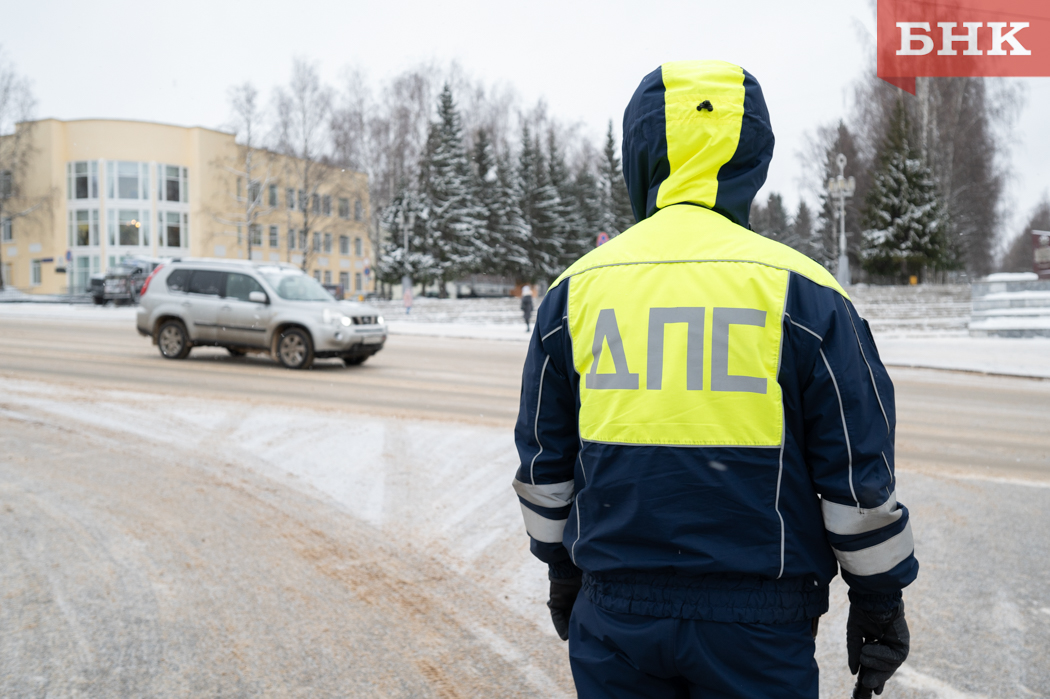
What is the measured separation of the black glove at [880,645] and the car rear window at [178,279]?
14.1m

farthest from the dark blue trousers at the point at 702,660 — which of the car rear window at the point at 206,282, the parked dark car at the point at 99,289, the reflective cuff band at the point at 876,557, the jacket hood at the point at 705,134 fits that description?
the parked dark car at the point at 99,289

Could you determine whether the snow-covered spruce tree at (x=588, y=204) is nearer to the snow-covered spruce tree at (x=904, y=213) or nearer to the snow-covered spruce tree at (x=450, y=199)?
the snow-covered spruce tree at (x=450, y=199)

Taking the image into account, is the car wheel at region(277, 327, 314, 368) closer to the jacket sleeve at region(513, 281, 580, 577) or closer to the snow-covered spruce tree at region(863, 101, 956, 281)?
the jacket sleeve at region(513, 281, 580, 577)

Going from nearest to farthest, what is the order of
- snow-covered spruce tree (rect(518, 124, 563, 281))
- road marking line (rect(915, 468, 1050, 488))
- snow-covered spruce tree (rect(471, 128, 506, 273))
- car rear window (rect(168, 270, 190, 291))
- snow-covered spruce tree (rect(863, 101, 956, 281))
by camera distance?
road marking line (rect(915, 468, 1050, 488)) < car rear window (rect(168, 270, 190, 291)) < snow-covered spruce tree (rect(863, 101, 956, 281)) < snow-covered spruce tree (rect(471, 128, 506, 273)) < snow-covered spruce tree (rect(518, 124, 563, 281))

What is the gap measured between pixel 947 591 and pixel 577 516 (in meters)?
3.22

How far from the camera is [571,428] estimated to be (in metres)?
1.96

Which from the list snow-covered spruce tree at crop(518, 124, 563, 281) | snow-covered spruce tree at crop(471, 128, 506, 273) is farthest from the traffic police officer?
snow-covered spruce tree at crop(518, 124, 563, 281)

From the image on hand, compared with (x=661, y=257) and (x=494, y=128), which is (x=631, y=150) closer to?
(x=661, y=257)

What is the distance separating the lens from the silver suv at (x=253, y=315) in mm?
13352

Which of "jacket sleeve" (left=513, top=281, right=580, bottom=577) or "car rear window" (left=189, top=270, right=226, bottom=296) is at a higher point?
"car rear window" (left=189, top=270, right=226, bottom=296)

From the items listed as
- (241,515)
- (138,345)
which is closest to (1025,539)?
(241,515)

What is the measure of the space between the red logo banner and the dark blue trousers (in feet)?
107

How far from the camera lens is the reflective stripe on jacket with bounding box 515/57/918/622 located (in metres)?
1.66

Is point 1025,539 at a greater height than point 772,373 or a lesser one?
lesser
